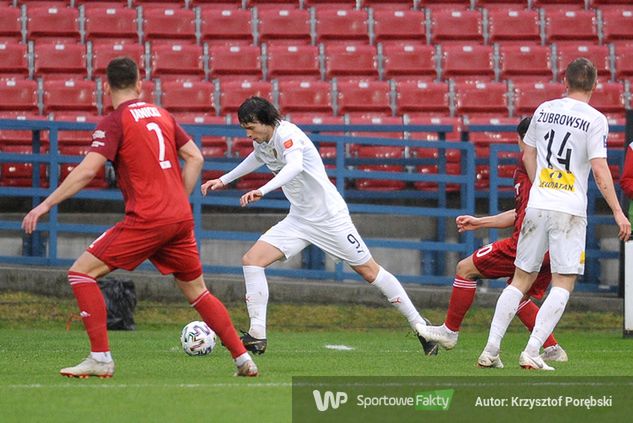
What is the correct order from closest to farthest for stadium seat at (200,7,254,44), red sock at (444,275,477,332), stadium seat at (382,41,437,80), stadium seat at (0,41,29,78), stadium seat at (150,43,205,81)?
red sock at (444,275,477,332) < stadium seat at (0,41,29,78) < stadium seat at (150,43,205,81) < stadium seat at (382,41,437,80) < stadium seat at (200,7,254,44)

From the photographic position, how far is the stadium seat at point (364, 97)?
57.2 feet

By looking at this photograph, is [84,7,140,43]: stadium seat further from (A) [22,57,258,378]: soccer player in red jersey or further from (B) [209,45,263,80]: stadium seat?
(A) [22,57,258,378]: soccer player in red jersey

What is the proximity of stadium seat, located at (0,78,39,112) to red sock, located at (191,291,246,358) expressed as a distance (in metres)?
9.64

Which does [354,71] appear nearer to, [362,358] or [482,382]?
[362,358]

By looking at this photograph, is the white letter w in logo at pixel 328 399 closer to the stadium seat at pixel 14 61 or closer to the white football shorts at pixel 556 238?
the white football shorts at pixel 556 238

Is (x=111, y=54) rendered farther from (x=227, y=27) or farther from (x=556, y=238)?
(x=556, y=238)

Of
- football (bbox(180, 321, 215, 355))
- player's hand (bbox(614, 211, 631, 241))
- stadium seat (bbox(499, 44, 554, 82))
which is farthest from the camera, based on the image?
stadium seat (bbox(499, 44, 554, 82))

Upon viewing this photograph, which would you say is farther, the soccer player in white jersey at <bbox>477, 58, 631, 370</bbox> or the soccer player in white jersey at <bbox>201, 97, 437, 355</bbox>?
the soccer player in white jersey at <bbox>201, 97, 437, 355</bbox>

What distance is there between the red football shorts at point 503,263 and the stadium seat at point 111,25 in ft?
32.6

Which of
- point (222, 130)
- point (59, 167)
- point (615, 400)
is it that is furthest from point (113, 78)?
point (59, 167)

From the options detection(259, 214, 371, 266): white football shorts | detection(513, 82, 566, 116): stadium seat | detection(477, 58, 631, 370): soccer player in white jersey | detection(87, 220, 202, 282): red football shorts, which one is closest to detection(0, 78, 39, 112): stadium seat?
detection(513, 82, 566, 116): stadium seat

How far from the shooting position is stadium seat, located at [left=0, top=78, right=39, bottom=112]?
56.0ft

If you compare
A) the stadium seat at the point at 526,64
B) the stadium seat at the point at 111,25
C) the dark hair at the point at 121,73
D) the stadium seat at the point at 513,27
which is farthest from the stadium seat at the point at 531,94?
→ the dark hair at the point at 121,73

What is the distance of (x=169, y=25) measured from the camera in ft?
61.7
